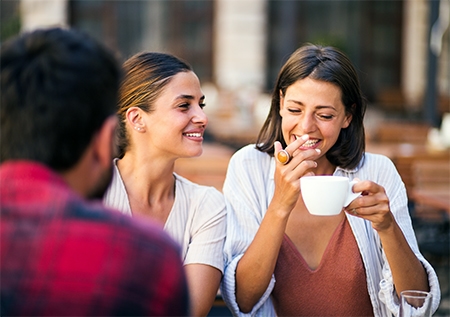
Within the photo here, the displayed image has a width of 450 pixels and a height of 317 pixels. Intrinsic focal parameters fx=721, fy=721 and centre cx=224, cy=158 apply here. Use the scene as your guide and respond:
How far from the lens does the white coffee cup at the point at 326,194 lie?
1.62 meters

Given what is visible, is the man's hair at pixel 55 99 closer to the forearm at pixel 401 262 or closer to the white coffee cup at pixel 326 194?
the white coffee cup at pixel 326 194

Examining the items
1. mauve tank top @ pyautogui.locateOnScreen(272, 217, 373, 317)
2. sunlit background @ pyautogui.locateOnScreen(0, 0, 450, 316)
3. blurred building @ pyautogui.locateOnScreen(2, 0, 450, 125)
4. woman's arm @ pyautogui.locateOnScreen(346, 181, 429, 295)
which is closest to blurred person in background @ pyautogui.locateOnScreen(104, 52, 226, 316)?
mauve tank top @ pyautogui.locateOnScreen(272, 217, 373, 317)

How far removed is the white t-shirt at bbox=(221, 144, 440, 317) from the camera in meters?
2.06

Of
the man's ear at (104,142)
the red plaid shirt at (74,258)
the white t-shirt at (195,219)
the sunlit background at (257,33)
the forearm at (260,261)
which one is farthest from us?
the sunlit background at (257,33)

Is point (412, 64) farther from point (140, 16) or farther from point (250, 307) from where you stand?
point (250, 307)

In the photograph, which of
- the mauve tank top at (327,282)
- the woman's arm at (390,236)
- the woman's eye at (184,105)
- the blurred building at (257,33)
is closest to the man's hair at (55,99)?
the woman's arm at (390,236)

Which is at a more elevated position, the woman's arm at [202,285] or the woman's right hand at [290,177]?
the woman's right hand at [290,177]

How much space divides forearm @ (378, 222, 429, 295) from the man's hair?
1.09m

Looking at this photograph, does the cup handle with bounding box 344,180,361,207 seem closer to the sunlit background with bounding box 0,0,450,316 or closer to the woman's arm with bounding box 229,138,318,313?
the woman's arm with bounding box 229,138,318,313

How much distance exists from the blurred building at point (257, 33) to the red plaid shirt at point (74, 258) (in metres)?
13.4

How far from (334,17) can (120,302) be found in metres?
15.9

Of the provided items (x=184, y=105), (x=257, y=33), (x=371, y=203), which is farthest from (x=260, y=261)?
(x=257, y=33)

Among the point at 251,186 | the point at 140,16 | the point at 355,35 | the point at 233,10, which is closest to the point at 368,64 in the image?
the point at 355,35

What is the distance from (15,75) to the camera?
1.04 metres
